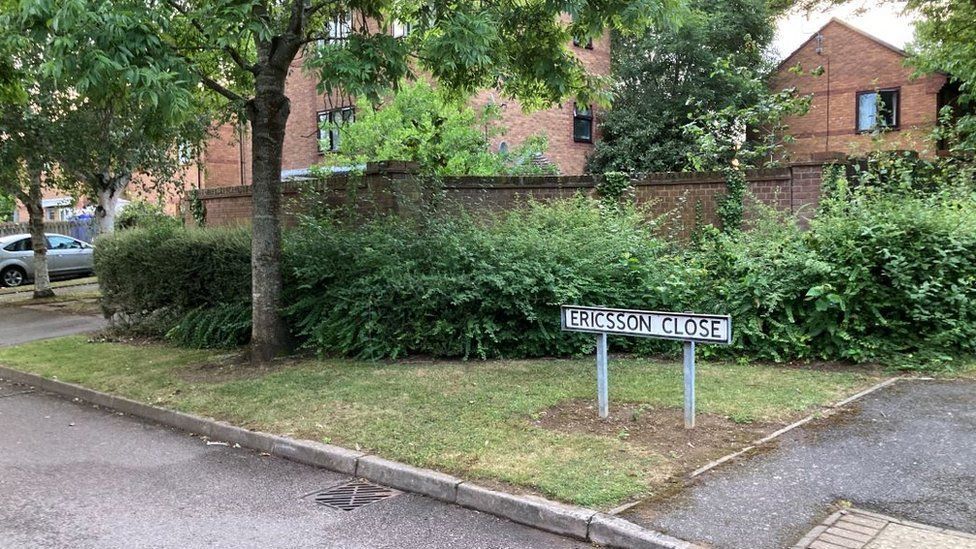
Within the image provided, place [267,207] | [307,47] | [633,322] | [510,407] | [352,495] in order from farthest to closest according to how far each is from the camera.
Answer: [307,47] < [267,207] < [510,407] < [633,322] < [352,495]

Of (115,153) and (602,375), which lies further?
(115,153)

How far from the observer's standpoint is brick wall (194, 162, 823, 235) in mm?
11055

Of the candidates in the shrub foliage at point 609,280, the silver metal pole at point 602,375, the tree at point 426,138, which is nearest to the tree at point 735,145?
the shrub foliage at point 609,280

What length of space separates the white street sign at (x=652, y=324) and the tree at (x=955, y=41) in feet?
37.3

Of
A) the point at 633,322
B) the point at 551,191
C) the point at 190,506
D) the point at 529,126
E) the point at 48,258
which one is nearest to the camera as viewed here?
the point at 190,506

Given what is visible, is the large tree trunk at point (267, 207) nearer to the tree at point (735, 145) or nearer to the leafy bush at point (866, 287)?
the leafy bush at point (866, 287)

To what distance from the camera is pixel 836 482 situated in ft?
15.3

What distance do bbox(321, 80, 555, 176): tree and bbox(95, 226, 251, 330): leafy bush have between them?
4.44 m

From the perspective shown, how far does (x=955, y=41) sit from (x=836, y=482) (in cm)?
1546

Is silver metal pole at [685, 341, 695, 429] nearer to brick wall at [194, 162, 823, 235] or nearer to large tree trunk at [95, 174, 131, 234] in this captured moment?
brick wall at [194, 162, 823, 235]

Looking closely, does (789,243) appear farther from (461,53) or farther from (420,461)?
(420,461)

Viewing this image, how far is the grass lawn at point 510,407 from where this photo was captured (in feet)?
16.7

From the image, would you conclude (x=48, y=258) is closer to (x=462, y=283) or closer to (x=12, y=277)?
(x=12, y=277)

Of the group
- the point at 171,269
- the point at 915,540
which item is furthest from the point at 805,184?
the point at 171,269
